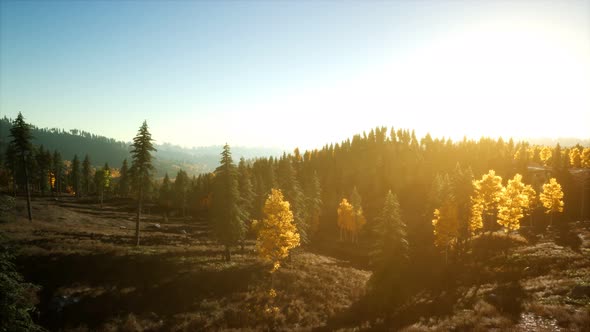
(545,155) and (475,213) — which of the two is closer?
(475,213)

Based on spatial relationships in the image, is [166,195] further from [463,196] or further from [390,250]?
[463,196]

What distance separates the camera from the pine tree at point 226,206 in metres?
37.4

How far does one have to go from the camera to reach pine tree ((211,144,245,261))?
1474 inches

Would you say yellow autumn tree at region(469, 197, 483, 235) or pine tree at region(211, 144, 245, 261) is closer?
pine tree at region(211, 144, 245, 261)

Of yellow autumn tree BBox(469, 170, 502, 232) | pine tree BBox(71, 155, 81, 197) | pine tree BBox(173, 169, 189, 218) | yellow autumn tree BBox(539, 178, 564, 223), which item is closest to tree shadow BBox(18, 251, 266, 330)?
yellow autumn tree BBox(469, 170, 502, 232)

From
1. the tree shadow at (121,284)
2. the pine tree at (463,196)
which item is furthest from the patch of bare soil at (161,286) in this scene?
the pine tree at (463,196)

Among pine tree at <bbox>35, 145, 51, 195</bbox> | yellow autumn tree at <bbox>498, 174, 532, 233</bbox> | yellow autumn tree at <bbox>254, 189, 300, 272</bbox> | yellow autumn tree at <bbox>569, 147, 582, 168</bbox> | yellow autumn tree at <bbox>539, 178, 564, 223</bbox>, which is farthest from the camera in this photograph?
yellow autumn tree at <bbox>569, 147, 582, 168</bbox>

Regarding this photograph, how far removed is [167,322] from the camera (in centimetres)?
2552

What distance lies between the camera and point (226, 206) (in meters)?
38.1

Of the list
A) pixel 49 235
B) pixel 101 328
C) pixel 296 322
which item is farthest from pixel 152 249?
pixel 296 322

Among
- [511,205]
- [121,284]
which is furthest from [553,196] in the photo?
[121,284]

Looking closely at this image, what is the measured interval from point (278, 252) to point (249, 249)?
53.1ft

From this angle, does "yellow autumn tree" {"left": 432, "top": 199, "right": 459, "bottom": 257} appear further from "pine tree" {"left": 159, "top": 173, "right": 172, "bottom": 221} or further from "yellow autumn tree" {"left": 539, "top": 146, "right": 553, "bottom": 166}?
"yellow autumn tree" {"left": 539, "top": 146, "right": 553, "bottom": 166}

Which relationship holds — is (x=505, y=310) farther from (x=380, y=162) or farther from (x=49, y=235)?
(x=380, y=162)
